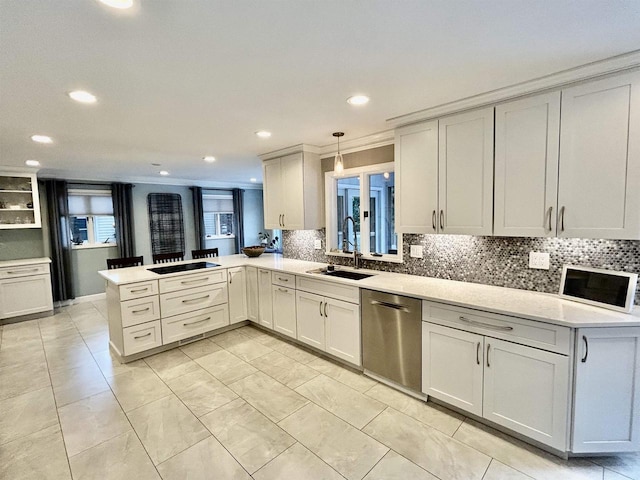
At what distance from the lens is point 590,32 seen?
1504mm

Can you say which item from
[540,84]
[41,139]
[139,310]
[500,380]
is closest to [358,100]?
[540,84]

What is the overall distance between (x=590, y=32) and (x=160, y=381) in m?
3.94

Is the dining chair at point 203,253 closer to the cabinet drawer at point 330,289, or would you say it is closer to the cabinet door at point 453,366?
the cabinet drawer at point 330,289

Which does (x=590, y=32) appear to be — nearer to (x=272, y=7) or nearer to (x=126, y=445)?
(x=272, y=7)

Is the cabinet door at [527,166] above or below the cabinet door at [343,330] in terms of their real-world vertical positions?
above

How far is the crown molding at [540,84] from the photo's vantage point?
1.77 metres

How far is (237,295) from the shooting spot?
4.21 metres

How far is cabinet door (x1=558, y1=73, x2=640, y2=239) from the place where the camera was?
181cm

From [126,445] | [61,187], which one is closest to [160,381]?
[126,445]

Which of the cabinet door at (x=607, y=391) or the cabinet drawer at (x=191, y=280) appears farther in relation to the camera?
the cabinet drawer at (x=191, y=280)

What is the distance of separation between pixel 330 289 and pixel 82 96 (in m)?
2.49

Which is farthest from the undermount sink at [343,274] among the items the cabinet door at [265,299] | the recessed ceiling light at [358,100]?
the recessed ceiling light at [358,100]

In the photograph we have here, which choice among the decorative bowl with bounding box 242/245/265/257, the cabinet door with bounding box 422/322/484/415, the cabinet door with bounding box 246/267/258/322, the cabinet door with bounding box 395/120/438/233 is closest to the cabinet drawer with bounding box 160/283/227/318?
the cabinet door with bounding box 246/267/258/322

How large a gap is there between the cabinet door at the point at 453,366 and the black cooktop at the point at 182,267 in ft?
9.33
